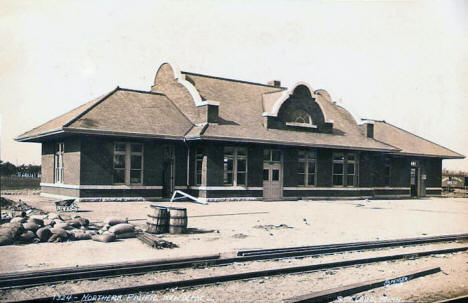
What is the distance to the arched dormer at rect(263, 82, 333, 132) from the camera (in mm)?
26938

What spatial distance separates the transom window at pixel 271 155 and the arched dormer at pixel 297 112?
1512 millimetres

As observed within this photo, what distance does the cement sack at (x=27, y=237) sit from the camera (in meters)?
10.8

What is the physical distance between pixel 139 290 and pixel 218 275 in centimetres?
163

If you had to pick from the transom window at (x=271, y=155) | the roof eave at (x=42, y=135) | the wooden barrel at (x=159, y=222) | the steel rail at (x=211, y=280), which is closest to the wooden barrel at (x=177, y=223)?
the wooden barrel at (x=159, y=222)

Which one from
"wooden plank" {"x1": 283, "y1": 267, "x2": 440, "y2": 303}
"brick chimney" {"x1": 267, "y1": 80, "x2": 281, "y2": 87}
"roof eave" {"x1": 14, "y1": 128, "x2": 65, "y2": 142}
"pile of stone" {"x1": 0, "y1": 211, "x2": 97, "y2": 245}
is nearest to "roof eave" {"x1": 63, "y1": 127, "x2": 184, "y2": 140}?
"roof eave" {"x1": 14, "y1": 128, "x2": 65, "y2": 142}

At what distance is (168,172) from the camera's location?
24.5 m

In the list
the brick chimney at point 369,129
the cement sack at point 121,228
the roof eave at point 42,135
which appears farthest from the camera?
the brick chimney at point 369,129

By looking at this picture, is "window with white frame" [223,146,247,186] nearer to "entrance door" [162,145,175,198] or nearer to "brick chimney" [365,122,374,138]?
"entrance door" [162,145,175,198]

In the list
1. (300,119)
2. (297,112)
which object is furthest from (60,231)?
(300,119)

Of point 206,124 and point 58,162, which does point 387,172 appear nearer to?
point 206,124

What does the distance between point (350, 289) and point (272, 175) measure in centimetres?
1888

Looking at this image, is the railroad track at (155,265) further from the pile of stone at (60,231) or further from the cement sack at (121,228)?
the cement sack at (121,228)

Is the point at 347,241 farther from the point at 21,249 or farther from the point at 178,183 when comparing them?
the point at 178,183

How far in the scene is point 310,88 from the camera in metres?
28.2
